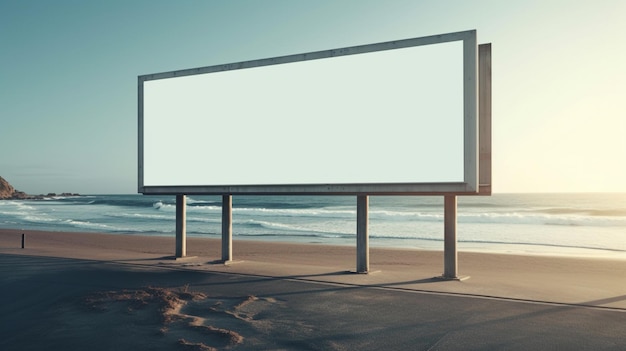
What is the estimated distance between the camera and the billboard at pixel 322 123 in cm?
1141

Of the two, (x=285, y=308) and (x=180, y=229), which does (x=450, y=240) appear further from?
(x=180, y=229)

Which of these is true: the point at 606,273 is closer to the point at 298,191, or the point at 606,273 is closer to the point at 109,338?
the point at 298,191

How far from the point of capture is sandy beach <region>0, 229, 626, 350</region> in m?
7.40

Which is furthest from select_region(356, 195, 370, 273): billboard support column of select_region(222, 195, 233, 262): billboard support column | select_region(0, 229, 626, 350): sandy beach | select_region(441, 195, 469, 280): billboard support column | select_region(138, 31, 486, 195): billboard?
select_region(222, 195, 233, 262): billboard support column

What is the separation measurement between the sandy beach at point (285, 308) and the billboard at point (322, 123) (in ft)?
Result: 7.24

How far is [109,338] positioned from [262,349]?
223cm

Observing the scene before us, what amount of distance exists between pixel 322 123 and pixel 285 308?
5.11 meters

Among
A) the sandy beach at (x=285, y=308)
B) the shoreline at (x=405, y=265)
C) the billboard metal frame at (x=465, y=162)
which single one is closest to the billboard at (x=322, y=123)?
the billboard metal frame at (x=465, y=162)

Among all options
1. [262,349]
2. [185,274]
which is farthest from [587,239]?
[262,349]

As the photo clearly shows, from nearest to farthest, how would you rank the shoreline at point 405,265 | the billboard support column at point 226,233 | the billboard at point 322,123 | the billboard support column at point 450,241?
the shoreline at point 405,265, the billboard at point 322,123, the billboard support column at point 450,241, the billboard support column at point 226,233

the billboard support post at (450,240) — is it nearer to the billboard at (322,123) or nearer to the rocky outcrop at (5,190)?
the billboard at (322,123)

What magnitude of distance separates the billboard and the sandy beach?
2.21 metres

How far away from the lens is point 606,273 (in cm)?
1524

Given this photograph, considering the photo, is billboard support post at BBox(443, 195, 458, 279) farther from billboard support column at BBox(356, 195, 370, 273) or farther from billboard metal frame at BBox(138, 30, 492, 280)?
billboard support column at BBox(356, 195, 370, 273)
